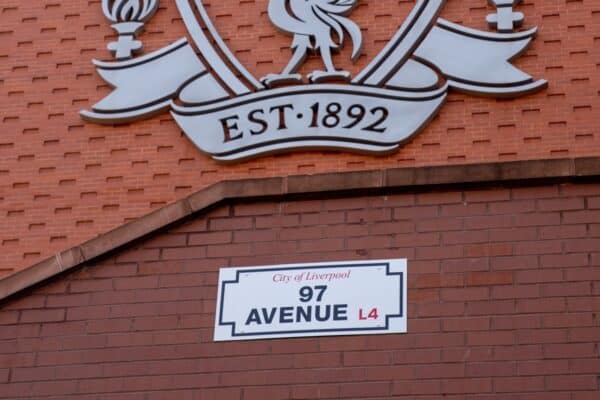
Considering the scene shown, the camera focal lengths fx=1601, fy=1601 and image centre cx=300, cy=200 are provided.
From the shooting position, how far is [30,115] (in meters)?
16.2

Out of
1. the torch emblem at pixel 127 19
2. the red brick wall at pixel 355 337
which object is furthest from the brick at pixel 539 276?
the torch emblem at pixel 127 19

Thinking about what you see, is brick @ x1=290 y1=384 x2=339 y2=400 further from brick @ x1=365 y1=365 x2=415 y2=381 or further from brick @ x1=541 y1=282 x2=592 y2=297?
brick @ x1=541 y1=282 x2=592 y2=297

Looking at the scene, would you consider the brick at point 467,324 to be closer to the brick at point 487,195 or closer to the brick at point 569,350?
the brick at point 569,350

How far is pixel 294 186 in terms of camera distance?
14953 mm

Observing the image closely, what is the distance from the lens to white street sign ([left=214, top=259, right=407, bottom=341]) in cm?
1416

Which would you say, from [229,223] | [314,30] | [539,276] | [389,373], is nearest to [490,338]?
[539,276]

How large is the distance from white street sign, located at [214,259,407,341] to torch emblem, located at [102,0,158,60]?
292cm

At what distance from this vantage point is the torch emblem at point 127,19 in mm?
16297

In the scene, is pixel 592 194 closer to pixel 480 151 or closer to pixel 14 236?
pixel 480 151

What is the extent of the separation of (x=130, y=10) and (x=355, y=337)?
4609mm

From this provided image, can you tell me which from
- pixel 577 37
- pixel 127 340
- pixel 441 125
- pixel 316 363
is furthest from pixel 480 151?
pixel 127 340

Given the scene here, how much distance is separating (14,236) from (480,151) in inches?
180

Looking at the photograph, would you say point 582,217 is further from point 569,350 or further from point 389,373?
point 389,373

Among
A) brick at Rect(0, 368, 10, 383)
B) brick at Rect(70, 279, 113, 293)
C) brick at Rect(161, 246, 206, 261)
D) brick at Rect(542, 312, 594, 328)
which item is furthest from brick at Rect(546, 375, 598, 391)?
brick at Rect(0, 368, 10, 383)
